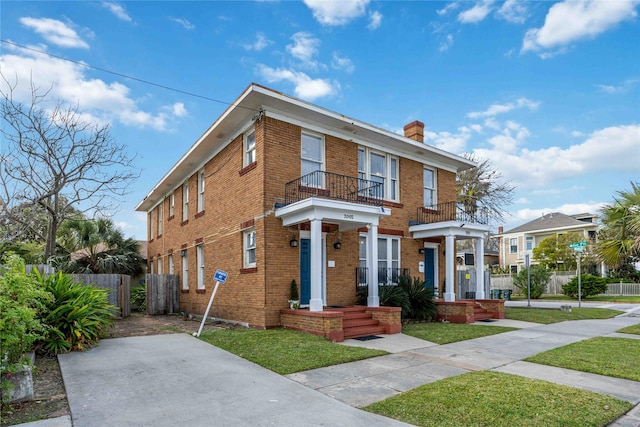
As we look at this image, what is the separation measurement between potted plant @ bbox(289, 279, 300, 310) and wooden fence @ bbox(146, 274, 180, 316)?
849cm

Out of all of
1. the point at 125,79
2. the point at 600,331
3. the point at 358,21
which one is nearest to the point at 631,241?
the point at 600,331

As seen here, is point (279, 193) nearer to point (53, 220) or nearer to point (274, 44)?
point (274, 44)

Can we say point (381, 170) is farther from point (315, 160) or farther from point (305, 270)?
point (305, 270)

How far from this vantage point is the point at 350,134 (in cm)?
1342

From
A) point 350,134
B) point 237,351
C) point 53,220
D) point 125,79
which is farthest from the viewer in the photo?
point 53,220

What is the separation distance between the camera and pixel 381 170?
14.6 m

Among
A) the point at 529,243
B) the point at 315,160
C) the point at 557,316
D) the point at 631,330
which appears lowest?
the point at 557,316

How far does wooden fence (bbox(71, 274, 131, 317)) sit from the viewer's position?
49.2 ft

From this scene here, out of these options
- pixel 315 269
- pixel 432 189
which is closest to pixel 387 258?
pixel 432 189

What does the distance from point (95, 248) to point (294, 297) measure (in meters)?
14.7

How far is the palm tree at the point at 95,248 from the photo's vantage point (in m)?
20.3

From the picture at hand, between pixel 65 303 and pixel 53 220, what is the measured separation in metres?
7.69

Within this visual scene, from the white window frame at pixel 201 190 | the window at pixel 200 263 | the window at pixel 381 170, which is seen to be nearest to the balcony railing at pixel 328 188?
the window at pixel 381 170

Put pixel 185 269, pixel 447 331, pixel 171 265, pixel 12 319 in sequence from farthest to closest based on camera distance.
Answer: pixel 171 265
pixel 185 269
pixel 447 331
pixel 12 319
